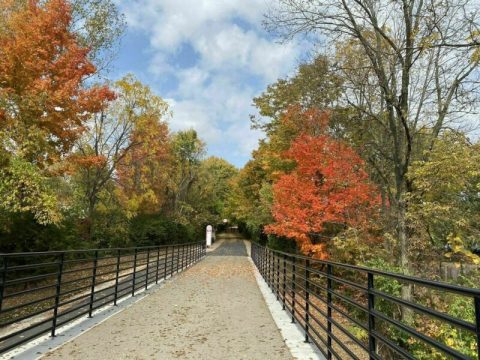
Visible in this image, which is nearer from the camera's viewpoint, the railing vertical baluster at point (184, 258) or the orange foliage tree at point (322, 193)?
the orange foliage tree at point (322, 193)

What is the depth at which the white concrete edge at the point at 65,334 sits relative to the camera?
16.1ft

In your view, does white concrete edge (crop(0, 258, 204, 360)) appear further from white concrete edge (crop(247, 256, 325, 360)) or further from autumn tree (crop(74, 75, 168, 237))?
autumn tree (crop(74, 75, 168, 237))

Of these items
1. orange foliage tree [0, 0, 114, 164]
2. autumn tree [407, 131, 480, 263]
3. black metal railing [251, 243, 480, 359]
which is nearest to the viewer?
black metal railing [251, 243, 480, 359]

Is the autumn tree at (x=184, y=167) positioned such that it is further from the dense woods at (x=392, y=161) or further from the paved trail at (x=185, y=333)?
the paved trail at (x=185, y=333)

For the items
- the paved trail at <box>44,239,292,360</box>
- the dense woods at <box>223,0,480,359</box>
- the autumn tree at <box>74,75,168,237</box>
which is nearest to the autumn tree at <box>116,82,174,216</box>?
the autumn tree at <box>74,75,168,237</box>

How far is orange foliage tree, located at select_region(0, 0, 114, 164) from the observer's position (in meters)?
11.2

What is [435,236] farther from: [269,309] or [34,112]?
[34,112]

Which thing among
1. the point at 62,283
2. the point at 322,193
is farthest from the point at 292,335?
the point at 322,193

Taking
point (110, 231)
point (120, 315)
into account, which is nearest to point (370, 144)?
point (120, 315)

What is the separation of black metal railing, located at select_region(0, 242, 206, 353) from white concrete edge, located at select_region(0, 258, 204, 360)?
0.11 m

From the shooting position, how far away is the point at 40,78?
12961 millimetres

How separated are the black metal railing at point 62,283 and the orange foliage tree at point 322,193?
4.82 metres

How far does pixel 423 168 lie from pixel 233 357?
755 centimetres

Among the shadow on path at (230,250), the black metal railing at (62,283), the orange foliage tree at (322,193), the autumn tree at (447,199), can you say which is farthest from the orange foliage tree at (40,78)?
the shadow on path at (230,250)
